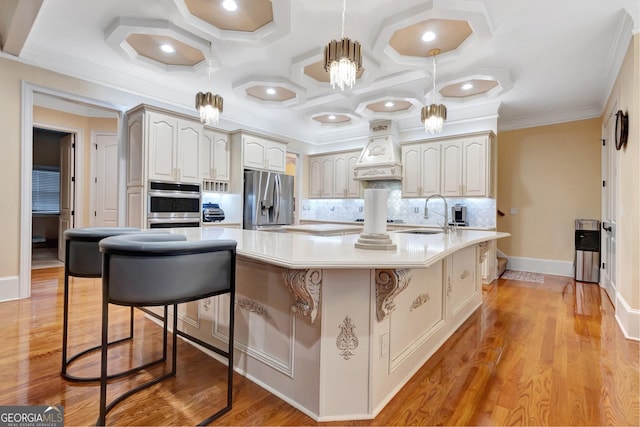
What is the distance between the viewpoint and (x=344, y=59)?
1.96 meters

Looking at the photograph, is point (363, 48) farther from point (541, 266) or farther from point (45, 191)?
point (45, 191)

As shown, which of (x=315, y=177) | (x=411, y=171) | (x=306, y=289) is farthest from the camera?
(x=315, y=177)

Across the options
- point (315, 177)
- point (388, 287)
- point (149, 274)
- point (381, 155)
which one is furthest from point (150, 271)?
point (315, 177)

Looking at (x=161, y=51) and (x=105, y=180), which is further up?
(x=161, y=51)

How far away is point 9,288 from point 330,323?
3.86 m

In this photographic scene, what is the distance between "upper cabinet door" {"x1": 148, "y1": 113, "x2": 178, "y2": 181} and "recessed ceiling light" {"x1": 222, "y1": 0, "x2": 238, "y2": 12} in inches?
79.1

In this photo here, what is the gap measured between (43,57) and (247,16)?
2.54m

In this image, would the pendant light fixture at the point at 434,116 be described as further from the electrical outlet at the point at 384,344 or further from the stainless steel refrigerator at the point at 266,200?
the stainless steel refrigerator at the point at 266,200

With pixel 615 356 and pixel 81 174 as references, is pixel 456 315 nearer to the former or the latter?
pixel 615 356

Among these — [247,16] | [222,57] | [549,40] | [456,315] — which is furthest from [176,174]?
[549,40]

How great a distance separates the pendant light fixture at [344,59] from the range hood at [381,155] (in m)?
3.63

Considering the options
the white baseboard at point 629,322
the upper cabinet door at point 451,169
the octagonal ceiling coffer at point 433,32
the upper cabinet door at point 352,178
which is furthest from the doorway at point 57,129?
the white baseboard at point 629,322

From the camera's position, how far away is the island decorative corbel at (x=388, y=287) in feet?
4.85

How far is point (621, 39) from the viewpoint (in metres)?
2.91
